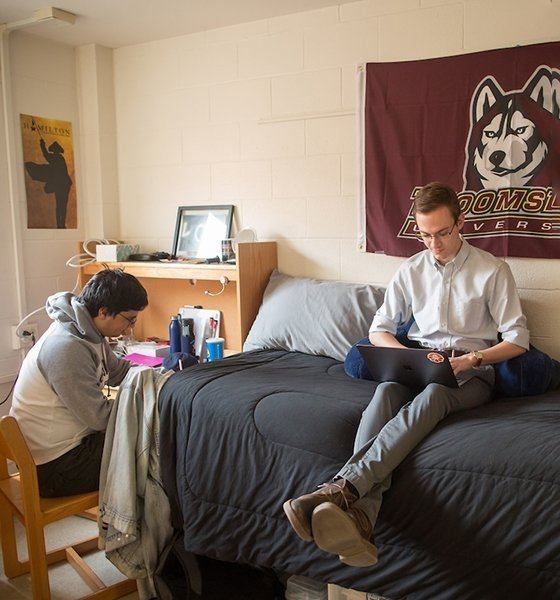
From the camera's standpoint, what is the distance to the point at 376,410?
76.1 inches

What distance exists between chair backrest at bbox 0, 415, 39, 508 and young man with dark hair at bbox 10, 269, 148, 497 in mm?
119

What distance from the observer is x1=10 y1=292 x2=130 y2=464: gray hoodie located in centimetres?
211

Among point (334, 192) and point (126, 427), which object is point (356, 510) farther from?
point (334, 192)

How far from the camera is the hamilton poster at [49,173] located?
3365 millimetres

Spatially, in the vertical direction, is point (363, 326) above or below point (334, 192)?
below

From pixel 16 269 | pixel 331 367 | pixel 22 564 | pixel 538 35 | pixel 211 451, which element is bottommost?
pixel 22 564

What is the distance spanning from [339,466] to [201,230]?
1846mm

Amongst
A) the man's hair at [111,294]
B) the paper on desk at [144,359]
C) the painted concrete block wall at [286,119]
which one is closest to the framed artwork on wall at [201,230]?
the painted concrete block wall at [286,119]

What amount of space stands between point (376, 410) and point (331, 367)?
0.72 metres

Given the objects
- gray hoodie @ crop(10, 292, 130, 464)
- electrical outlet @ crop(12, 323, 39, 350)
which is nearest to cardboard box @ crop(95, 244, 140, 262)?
electrical outlet @ crop(12, 323, 39, 350)

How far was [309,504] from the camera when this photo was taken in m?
1.64

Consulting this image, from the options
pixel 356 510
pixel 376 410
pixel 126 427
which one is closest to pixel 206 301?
pixel 126 427

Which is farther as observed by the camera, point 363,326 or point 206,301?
point 206,301

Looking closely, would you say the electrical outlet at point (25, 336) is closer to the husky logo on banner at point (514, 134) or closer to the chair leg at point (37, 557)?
the chair leg at point (37, 557)
